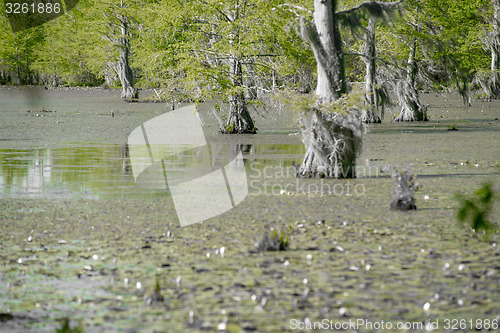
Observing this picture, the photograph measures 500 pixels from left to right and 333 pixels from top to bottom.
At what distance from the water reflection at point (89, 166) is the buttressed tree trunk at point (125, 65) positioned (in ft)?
121

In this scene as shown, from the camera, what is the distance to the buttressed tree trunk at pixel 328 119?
14.7 m

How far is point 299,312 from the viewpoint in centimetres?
620

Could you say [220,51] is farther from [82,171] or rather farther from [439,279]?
[439,279]

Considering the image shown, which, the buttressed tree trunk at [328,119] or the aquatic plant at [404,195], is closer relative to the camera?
the aquatic plant at [404,195]

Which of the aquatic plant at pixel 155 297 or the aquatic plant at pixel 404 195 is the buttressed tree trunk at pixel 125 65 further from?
the aquatic plant at pixel 155 297

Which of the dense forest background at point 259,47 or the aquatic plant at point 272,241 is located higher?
the dense forest background at point 259,47

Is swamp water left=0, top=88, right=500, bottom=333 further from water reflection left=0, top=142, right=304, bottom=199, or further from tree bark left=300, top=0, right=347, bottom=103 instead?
tree bark left=300, top=0, right=347, bottom=103

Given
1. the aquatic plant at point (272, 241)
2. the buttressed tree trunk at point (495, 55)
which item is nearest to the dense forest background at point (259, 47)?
the buttressed tree trunk at point (495, 55)

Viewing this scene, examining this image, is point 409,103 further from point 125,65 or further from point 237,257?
point 125,65

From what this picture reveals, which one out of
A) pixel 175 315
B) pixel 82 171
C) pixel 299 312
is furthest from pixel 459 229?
pixel 82 171

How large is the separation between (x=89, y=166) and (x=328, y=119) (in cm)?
576

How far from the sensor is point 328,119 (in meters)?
14.7

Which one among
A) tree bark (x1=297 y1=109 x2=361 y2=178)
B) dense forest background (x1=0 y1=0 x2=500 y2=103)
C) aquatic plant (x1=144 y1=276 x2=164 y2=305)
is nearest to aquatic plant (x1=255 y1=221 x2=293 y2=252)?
aquatic plant (x1=144 y1=276 x2=164 y2=305)

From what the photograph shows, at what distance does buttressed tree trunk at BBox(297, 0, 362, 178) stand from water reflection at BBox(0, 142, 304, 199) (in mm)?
1779
